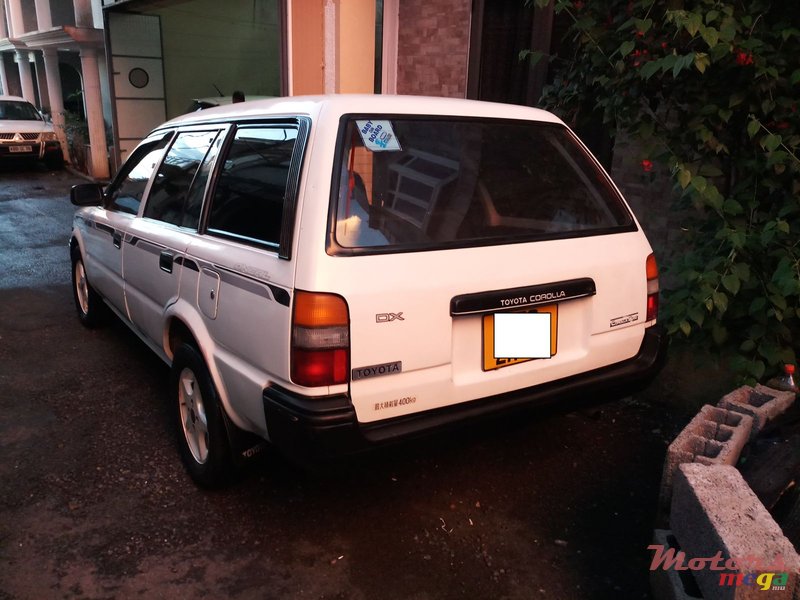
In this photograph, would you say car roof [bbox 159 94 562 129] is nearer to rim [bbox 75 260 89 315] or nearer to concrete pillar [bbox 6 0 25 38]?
rim [bbox 75 260 89 315]

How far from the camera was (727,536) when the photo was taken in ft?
6.84

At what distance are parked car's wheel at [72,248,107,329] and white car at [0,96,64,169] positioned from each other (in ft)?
40.2

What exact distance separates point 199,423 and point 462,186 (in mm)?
1653

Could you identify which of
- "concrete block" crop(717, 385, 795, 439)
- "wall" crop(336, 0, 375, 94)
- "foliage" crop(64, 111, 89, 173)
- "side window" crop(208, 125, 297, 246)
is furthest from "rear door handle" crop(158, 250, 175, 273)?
"foliage" crop(64, 111, 89, 173)

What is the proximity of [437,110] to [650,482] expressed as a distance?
210 cm

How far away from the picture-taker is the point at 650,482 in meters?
3.41

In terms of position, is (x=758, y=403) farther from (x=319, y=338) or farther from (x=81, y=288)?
(x=81, y=288)

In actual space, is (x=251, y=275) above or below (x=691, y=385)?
above

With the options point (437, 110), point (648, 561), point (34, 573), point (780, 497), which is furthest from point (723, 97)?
point (34, 573)

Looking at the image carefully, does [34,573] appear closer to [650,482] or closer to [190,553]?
[190,553]

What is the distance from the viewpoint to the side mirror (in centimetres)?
478

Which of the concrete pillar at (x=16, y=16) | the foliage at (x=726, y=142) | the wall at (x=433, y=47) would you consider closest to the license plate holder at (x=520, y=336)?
the foliage at (x=726, y=142)

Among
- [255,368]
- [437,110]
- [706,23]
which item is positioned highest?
[706,23]
